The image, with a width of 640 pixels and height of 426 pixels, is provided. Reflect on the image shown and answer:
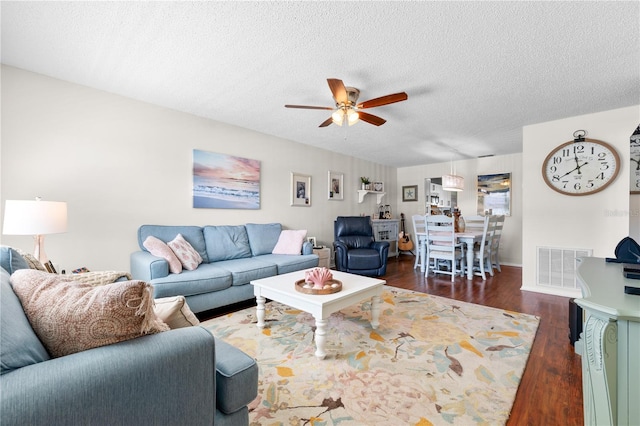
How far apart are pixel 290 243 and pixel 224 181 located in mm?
1264

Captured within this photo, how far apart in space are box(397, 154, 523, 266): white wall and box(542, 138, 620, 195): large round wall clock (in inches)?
78.3

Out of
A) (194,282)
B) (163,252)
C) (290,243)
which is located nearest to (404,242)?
(290,243)

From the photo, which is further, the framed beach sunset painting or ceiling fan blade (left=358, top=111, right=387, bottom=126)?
the framed beach sunset painting

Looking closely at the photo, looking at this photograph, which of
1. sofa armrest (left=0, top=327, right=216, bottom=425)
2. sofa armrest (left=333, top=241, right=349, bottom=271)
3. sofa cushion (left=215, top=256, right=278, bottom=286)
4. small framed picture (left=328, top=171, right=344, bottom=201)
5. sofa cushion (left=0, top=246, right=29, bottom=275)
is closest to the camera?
sofa armrest (left=0, top=327, right=216, bottom=425)

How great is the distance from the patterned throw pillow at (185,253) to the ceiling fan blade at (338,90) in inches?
85.9

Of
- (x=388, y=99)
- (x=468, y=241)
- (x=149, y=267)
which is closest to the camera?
(x=388, y=99)

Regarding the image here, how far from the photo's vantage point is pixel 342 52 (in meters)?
2.05

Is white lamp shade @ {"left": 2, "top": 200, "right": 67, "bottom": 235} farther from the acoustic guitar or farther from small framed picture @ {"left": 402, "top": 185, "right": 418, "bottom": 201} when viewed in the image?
small framed picture @ {"left": 402, "top": 185, "right": 418, "bottom": 201}

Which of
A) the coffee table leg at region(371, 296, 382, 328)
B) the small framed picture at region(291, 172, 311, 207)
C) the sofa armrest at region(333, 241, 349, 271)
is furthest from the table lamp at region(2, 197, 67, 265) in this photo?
the sofa armrest at region(333, 241, 349, 271)

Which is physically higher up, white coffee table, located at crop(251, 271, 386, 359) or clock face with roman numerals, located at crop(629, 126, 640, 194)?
clock face with roman numerals, located at crop(629, 126, 640, 194)

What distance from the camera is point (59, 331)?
80 cm

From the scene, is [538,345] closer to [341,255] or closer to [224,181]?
[341,255]

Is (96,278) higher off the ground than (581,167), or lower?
lower

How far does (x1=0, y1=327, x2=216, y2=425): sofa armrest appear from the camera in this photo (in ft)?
2.06
